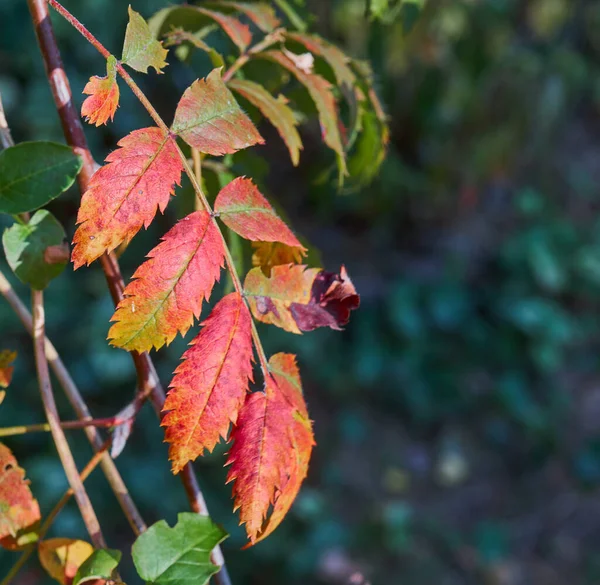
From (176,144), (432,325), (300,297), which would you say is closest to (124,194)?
(176,144)

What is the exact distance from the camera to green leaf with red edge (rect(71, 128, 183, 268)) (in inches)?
19.6

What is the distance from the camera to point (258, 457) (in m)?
0.52

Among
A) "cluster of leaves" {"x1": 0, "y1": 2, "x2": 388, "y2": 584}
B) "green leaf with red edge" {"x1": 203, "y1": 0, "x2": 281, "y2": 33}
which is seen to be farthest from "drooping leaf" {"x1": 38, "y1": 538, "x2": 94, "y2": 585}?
"green leaf with red edge" {"x1": 203, "y1": 0, "x2": 281, "y2": 33}

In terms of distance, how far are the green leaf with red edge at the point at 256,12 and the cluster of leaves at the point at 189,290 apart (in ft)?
1.01

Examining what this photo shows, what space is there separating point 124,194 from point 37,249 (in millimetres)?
156

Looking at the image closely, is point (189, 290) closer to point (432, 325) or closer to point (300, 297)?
point (300, 297)

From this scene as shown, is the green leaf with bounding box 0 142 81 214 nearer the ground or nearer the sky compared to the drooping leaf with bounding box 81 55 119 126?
nearer the ground

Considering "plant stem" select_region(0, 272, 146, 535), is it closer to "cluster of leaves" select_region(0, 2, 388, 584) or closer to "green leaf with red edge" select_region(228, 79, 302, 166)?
"cluster of leaves" select_region(0, 2, 388, 584)

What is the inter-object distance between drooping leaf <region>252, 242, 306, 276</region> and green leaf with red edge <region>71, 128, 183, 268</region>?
0.13 metres

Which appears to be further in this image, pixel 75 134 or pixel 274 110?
pixel 274 110

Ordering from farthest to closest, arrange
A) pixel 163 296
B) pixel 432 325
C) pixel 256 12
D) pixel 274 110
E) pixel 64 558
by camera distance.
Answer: pixel 432 325 → pixel 256 12 → pixel 274 110 → pixel 64 558 → pixel 163 296

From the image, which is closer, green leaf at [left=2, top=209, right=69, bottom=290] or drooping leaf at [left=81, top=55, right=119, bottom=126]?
drooping leaf at [left=81, top=55, right=119, bottom=126]

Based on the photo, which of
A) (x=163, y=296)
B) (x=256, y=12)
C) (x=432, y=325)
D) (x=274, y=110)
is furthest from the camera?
(x=432, y=325)

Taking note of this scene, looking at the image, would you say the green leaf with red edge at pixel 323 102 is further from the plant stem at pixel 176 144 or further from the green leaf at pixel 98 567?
the green leaf at pixel 98 567
